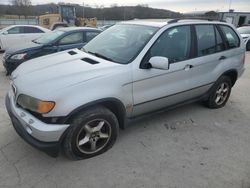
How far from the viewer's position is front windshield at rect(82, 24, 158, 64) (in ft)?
10.4

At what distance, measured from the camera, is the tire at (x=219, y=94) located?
4381mm

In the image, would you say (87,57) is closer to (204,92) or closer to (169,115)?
(169,115)

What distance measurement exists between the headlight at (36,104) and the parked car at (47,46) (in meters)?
3.83

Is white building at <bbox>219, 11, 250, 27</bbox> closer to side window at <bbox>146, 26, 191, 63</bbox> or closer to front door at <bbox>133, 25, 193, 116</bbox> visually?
side window at <bbox>146, 26, 191, 63</bbox>

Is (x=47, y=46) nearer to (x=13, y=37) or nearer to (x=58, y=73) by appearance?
(x=58, y=73)

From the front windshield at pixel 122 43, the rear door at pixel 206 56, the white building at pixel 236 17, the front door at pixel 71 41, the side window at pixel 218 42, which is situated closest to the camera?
the front windshield at pixel 122 43

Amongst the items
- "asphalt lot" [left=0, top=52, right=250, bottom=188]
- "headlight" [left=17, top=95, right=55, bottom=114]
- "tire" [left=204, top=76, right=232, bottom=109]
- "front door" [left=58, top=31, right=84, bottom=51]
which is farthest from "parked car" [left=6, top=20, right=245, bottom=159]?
"front door" [left=58, top=31, right=84, bottom=51]

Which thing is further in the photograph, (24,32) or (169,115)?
(24,32)

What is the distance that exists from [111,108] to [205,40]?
2.07m

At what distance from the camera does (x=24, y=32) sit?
10828mm

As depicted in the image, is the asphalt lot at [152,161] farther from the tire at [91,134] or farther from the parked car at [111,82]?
the parked car at [111,82]

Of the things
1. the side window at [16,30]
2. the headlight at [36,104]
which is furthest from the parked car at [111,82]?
the side window at [16,30]

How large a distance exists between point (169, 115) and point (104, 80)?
77.0 inches

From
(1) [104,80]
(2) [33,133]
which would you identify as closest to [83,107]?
(1) [104,80]
